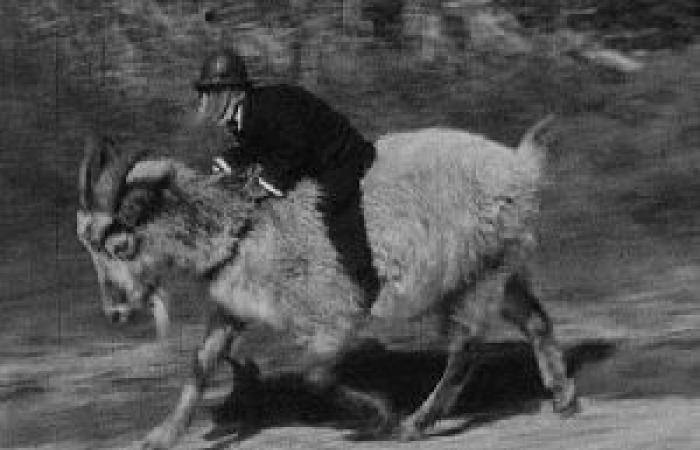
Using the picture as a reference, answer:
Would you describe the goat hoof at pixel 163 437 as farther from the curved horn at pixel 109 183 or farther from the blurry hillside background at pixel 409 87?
the blurry hillside background at pixel 409 87

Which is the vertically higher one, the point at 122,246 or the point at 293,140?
the point at 293,140

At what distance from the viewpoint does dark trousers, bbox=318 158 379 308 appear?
8289mm

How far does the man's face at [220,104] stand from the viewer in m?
8.30

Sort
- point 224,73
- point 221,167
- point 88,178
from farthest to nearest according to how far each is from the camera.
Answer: point 221,167
point 224,73
point 88,178

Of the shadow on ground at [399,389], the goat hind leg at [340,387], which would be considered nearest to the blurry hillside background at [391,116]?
the shadow on ground at [399,389]

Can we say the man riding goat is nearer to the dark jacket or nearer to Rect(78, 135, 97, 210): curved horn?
the dark jacket

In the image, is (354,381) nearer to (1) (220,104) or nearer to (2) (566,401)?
(2) (566,401)

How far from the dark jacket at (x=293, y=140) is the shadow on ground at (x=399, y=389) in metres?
0.99

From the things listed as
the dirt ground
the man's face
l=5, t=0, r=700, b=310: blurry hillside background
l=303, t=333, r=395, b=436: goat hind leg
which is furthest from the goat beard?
l=5, t=0, r=700, b=310: blurry hillside background

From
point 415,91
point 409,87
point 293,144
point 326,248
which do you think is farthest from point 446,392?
point 409,87

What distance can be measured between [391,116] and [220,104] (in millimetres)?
6732

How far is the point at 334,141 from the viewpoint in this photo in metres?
8.45

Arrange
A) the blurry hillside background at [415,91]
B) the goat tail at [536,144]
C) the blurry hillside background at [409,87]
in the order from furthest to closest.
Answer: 1. the blurry hillside background at [409,87]
2. the blurry hillside background at [415,91]
3. the goat tail at [536,144]

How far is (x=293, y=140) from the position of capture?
827 cm
